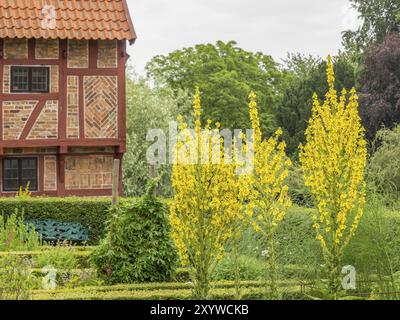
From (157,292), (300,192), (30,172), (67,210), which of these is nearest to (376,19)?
(30,172)

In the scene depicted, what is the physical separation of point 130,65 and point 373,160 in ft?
67.9

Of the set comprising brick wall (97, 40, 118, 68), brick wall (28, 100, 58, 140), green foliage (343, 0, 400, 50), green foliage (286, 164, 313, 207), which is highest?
green foliage (343, 0, 400, 50)

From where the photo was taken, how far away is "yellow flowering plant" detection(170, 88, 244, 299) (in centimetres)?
1103

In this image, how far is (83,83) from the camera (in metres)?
26.4

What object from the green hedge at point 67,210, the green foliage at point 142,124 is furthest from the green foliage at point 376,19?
the green hedge at point 67,210

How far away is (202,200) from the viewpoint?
11.0 m

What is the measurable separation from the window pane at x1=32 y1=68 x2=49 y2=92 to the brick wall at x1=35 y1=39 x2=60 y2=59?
0.39 meters

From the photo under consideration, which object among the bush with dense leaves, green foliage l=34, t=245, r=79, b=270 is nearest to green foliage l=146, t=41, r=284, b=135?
the bush with dense leaves

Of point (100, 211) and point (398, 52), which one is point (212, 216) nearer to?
point (100, 211)

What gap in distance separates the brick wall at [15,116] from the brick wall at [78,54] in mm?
1621

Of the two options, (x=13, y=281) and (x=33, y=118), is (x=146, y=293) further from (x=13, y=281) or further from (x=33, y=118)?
(x=33, y=118)

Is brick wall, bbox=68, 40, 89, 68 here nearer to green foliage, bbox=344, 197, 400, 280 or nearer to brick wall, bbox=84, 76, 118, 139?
brick wall, bbox=84, 76, 118, 139

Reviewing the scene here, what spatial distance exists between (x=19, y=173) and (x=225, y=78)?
838 inches
